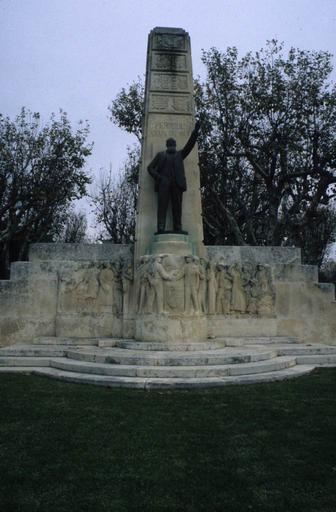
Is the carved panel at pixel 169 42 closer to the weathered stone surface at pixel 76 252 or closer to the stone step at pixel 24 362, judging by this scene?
the weathered stone surface at pixel 76 252

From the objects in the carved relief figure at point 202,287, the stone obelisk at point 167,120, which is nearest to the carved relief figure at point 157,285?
the carved relief figure at point 202,287

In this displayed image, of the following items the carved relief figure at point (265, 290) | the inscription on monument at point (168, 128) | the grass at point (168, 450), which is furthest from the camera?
the carved relief figure at point (265, 290)

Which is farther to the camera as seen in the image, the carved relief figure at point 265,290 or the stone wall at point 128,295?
the carved relief figure at point 265,290

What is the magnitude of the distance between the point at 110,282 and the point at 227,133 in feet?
37.8

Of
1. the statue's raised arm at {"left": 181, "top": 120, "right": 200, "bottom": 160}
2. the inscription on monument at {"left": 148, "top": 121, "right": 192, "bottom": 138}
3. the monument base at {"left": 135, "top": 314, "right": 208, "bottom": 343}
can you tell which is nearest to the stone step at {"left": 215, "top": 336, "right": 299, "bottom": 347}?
the monument base at {"left": 135, "top": 314, "right": 208, "bottom": 343}

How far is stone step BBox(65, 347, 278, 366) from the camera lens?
30.9 ft

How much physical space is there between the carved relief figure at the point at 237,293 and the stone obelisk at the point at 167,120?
3.84 ft

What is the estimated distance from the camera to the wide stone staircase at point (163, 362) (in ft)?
28.7

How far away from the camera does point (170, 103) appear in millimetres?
13320

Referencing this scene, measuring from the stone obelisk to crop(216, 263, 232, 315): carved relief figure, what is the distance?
2.76 ft

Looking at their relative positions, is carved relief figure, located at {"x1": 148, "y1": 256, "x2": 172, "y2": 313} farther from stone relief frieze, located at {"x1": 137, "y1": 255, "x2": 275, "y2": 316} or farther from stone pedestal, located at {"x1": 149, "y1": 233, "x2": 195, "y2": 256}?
stone pedestal, located at {"x1": 149, "y1": 233, "x2": 195, "y2": 256}

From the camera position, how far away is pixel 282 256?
1422 cm

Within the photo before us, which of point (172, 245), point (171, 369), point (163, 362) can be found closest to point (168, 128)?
point (172, 245)

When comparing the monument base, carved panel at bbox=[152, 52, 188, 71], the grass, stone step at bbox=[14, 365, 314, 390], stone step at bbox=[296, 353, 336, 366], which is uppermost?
carved panel at bbox=[152, 52, 188, 71]
